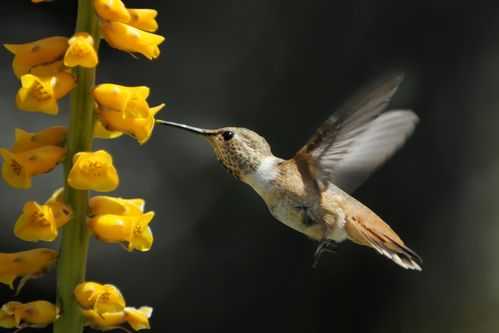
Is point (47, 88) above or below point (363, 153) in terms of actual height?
above

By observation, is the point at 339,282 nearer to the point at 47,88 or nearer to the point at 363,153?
the point at 363,153

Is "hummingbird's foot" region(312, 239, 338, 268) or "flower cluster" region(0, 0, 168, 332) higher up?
"flower cluster" region(0, 0, 168, 332)

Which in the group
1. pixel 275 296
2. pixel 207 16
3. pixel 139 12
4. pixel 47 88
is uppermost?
pixel 139 12

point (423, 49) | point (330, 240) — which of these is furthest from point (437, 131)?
point (330, 240)

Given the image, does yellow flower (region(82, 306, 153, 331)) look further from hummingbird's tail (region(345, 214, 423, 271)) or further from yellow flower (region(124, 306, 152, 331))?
hummingbird's tail (region(345, 214, 423, 271))

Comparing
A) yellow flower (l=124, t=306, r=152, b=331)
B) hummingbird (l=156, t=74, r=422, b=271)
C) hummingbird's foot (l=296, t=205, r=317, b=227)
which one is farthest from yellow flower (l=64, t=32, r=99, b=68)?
hummingbird's foot (l=296, t=205, r=317, b=227)

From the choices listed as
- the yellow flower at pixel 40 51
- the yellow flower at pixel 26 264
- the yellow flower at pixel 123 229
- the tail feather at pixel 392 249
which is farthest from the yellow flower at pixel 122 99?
the tail feather at pixel 392 249

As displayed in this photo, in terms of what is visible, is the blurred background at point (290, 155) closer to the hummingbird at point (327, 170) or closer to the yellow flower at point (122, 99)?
the hummingbird at point (327, 170)

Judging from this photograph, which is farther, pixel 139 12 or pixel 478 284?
pixel 478 284
